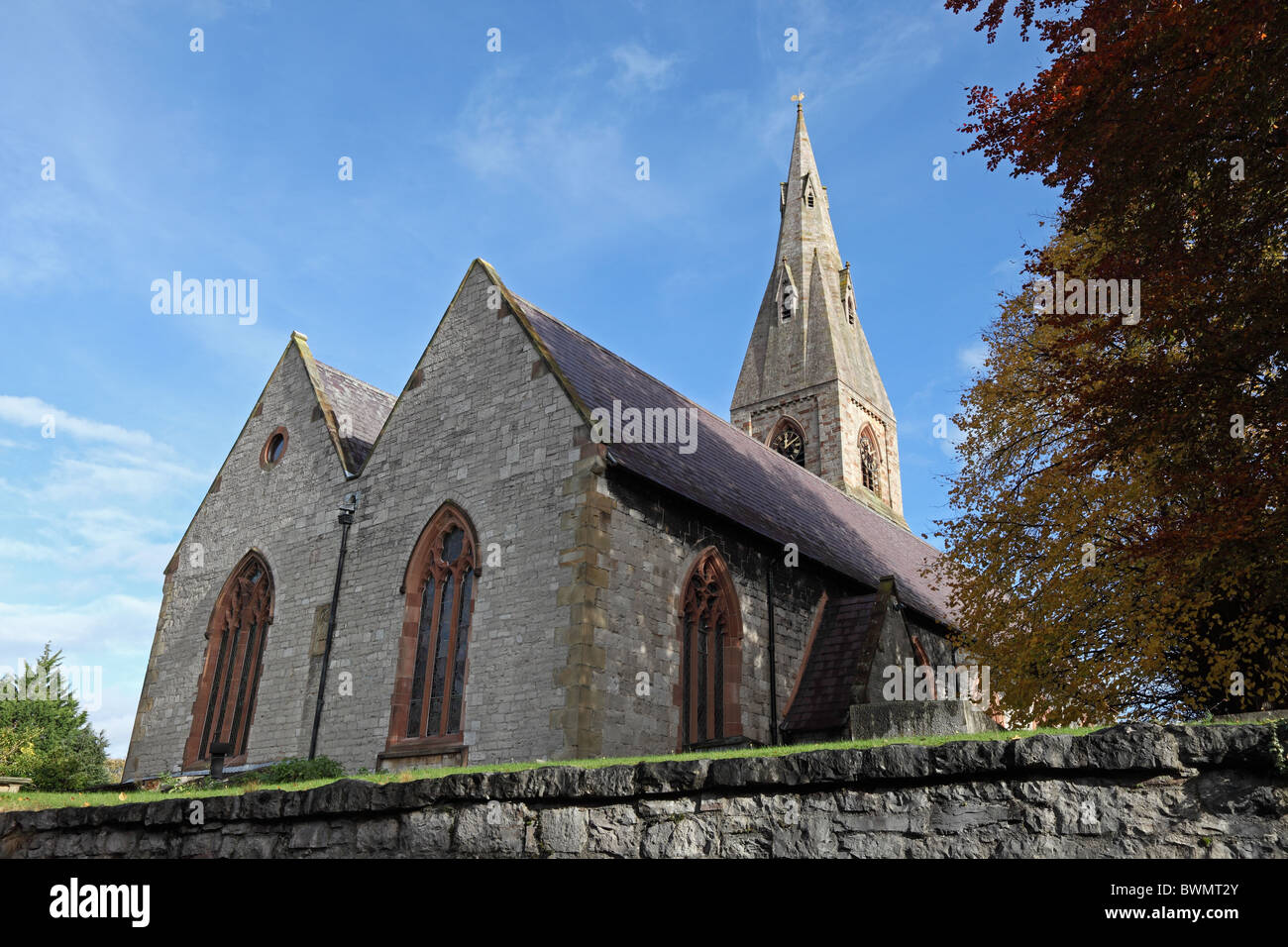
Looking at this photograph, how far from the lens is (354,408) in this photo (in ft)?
72.3

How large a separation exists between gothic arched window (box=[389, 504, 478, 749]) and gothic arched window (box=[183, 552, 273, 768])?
4.20 m

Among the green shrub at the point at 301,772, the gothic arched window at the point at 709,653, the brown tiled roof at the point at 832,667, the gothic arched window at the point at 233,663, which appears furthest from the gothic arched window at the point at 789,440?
the green shrub at the point at 301,772

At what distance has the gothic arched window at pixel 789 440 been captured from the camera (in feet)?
138

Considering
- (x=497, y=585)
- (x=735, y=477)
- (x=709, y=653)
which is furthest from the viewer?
(x=735, y=477)

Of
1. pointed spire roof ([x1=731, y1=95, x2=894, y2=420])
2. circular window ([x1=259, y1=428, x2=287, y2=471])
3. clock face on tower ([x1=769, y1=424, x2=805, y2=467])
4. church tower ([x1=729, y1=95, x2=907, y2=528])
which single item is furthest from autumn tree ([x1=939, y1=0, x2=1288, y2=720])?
pointed spire roof ([x1=731, y1=95, x2=894, y2=420])

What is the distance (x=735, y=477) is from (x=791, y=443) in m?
22.3

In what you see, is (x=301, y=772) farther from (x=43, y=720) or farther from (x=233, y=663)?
(x=43, y=720)

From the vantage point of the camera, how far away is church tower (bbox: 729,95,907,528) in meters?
41.2

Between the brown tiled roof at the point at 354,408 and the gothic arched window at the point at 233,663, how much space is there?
9.94 feet

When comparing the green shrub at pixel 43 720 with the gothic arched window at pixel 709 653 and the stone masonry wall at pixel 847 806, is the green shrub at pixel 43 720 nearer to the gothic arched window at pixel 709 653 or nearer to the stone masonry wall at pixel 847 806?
the gothic arched window at pixel 709 653

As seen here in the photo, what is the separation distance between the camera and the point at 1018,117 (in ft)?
39.6

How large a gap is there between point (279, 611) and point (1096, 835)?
55.2 ft

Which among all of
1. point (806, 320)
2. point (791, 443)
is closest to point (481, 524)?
point (791, 443)

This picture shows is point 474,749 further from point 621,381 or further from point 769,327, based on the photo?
point 769,327
